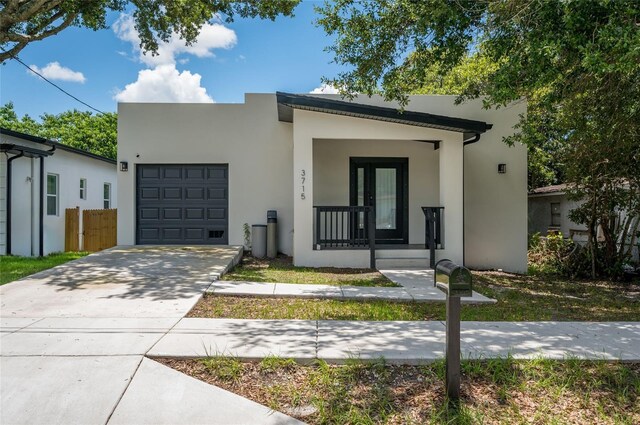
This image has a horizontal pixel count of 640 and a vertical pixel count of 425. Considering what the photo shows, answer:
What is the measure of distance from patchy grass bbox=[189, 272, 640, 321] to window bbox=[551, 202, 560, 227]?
8991mm

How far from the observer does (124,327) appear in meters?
4.31

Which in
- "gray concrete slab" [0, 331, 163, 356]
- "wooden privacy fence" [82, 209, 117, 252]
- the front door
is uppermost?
the front door

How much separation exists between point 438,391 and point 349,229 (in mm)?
7271

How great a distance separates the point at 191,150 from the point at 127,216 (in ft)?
7.94

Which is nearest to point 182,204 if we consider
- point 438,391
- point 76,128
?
point 438,391

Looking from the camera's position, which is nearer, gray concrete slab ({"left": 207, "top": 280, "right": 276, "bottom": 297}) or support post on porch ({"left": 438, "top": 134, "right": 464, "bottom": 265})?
gray concrete slab ({"left": 207, "top": 280, "right": 276, "bottom": 297})

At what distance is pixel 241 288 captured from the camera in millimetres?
6352

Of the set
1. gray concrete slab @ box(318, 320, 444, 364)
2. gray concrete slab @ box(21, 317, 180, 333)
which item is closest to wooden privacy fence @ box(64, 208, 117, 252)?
→ gray concrete slab @ box(21, 317, 180, 333)

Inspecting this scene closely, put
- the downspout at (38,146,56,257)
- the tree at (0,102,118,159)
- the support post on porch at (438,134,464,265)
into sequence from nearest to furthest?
the support post on porch at (438,134,464,265) → the downspout at (38,146,56,257) → the tree at (0,102,118,159)

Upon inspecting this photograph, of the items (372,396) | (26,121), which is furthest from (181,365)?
(26,121)

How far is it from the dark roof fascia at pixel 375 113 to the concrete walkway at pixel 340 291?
365cm

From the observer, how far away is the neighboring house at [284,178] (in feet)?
35.3

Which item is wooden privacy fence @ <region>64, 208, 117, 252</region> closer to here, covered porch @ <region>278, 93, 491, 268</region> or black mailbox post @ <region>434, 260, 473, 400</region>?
covered porch @ <region>278, 93, 491, 268</region>

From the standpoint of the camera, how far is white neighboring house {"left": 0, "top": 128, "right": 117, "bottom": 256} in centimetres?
1111
